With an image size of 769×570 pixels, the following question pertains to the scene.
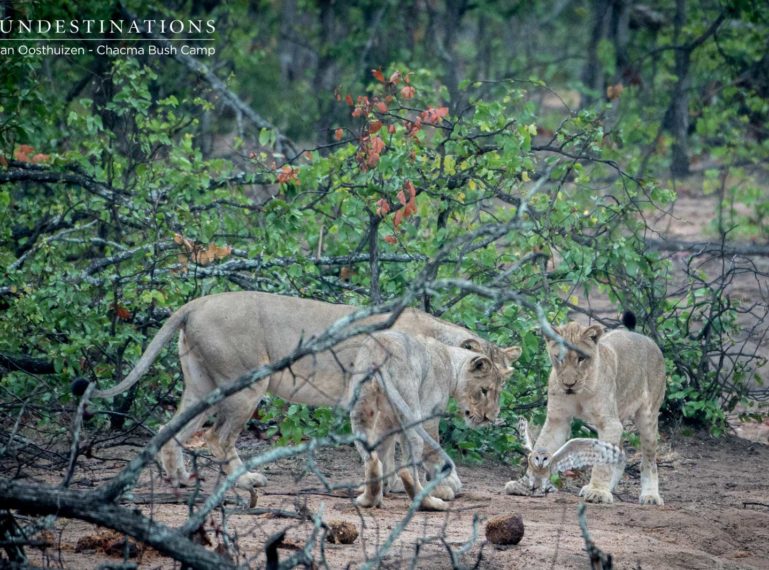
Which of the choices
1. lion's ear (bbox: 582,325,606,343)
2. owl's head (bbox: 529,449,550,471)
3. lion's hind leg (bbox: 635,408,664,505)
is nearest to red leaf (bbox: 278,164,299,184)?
lion's ear (bbox: 582,325,606,343)

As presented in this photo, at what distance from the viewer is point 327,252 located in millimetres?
7496

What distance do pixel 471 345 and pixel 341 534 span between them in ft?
5.46

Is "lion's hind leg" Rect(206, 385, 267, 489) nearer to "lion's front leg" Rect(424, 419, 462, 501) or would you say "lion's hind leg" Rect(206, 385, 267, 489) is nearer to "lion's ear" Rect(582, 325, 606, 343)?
"lion's front leg" Rect(424, 419, 462, 501)

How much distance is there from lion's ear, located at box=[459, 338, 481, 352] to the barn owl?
1.60ft

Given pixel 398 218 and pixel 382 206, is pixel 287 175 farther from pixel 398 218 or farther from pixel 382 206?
pixel 398 218

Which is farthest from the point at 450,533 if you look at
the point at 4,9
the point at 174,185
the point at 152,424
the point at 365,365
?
the point at 4,9

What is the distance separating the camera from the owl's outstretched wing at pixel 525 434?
5891 mm

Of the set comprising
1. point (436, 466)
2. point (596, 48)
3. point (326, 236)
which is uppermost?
point (596, 48)

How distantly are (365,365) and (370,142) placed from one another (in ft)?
6.34

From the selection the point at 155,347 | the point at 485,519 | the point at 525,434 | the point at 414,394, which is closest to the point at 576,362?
the point at 525,434

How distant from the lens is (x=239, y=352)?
5.72 meters

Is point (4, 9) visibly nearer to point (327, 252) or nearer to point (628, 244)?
point (327, 252)

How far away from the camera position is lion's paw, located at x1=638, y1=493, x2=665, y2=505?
19.7ft

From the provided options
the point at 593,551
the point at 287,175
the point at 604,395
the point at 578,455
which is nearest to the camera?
the point at 593,551
